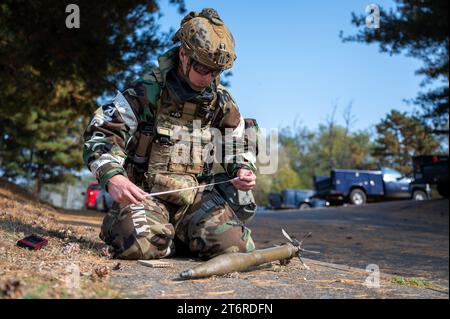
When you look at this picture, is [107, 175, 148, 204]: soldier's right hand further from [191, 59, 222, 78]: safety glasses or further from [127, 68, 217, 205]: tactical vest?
[191, 59, 222, 78]: safety glasses

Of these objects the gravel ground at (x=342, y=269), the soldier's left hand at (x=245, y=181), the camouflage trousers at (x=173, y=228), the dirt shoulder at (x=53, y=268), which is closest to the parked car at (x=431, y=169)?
the gravel ground at (x=342, y=269)

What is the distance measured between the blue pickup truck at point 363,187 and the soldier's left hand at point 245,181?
2075 cm

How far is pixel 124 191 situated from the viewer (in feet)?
10.4

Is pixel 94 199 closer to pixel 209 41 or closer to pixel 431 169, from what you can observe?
pixel 431 169

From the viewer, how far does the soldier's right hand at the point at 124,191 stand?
3170 mm

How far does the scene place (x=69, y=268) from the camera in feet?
9.28

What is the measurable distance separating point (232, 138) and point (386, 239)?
6.81 meters

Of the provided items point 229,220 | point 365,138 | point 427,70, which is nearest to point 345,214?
point 427,70

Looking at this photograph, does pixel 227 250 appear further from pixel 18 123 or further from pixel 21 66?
pixel 18 123

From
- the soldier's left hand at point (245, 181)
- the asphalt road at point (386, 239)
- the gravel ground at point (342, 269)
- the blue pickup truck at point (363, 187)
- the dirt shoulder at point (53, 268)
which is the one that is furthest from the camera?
the blue pickup truck at point (363, 187)

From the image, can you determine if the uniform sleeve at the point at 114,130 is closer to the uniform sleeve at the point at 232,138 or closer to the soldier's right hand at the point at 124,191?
the soldier's right hand at the point at 124,191

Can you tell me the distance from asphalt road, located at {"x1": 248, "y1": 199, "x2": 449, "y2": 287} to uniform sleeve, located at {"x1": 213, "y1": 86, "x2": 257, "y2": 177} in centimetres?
270
